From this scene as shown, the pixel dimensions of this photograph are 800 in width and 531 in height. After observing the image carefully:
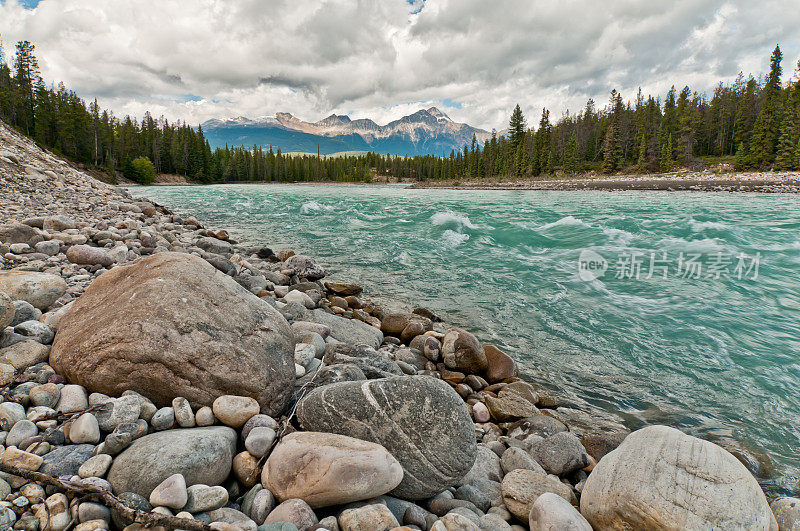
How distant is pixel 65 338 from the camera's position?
271 centimetres

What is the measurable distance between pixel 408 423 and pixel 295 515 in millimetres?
923

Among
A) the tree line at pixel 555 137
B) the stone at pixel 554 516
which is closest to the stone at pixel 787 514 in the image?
the stone at pixel 554 516

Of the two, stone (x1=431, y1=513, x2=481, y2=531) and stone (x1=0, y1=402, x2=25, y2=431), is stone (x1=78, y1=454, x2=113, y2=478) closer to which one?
stone (x1=0, y1=402, x2=25, y2=431)

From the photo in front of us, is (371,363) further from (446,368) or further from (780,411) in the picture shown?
(780,411)

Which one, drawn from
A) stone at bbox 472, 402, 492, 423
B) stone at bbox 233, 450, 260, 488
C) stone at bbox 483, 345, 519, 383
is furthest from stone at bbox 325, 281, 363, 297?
stone at bbox 233, 450, 260, 488

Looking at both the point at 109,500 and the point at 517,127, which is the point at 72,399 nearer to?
the point at 109,500

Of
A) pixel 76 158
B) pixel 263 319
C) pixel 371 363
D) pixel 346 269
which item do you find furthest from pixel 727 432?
pixel 76 158

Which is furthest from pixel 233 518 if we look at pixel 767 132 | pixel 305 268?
pixel 767 132

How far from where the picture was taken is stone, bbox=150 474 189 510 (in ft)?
5.73

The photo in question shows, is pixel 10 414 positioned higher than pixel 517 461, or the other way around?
pixel 10 414

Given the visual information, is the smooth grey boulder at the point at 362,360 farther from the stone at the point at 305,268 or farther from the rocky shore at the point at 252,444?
the stone at the point at 305,268

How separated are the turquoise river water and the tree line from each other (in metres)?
57.0

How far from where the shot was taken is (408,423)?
2541 millimetres

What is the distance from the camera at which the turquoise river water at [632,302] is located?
14.5ft
